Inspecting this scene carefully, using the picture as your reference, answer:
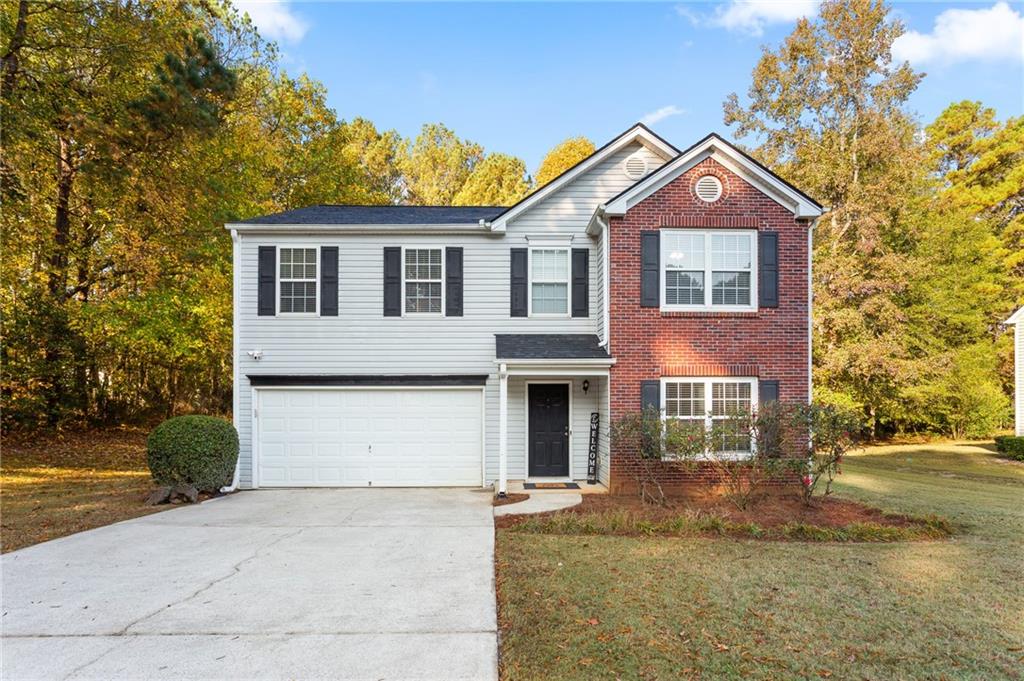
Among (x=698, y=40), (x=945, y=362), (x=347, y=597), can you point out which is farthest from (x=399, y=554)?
(x=945, y=362)

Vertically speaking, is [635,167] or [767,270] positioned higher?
[635,167]

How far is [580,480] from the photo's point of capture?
11.5 meters

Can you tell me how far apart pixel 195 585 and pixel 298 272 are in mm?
7435

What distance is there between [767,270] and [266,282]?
34.3 feet

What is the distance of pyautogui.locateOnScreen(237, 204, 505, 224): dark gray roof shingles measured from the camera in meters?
12.0

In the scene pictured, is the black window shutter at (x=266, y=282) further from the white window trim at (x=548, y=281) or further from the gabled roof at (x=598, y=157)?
the white window trim at (x=548, y=281)

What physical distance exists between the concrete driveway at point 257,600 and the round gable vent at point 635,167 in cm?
809

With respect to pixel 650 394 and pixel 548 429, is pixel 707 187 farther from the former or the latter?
pixel 548 429

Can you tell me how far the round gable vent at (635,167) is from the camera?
1203 cm

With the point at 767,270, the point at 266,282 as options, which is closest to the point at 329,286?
the point at 266,282

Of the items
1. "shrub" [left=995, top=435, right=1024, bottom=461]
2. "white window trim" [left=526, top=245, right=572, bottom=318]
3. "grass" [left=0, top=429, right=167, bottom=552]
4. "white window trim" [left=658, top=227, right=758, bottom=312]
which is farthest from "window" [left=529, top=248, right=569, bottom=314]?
"shrub" [left=995, top=435, right=1024, bottom=461]

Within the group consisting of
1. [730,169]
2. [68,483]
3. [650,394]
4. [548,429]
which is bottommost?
[68,483]

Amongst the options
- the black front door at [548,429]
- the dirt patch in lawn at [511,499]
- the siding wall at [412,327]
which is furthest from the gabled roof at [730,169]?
the dirt patch in lawn at [511,499]

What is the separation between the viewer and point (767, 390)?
10.5 m
